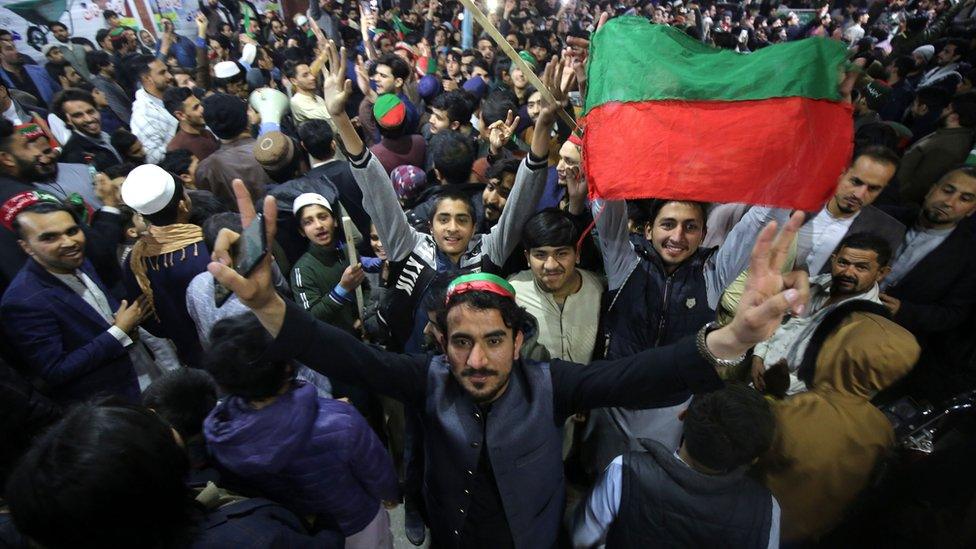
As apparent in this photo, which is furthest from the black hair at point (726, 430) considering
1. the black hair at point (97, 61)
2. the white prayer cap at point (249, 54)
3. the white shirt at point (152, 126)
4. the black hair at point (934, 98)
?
the white prayer cap at point (249, 54)

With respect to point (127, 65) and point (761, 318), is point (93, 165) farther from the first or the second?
point (761, 318)

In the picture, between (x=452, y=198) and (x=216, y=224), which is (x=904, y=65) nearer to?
(x=452, y=198)

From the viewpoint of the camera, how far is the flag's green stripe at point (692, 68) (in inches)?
84.5

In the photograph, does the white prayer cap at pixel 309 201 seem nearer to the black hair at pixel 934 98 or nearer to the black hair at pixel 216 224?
the black hair at pixel 216 224

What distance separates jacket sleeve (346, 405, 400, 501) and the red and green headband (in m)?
0.63

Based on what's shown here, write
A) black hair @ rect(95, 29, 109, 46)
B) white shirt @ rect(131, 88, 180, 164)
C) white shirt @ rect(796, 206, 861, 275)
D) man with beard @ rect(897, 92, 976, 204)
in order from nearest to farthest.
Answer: white shirt @ rect(796, 206, 861, 275)
man with beard @ rect(897, 92, 976, 204)
white shirt @ rect(131, 88, 180, 164)
black hair @ rect(95, 29, 109, 46)

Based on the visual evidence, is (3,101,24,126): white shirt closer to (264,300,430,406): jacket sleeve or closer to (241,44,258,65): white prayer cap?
(241,44,258,65): white prayer cap

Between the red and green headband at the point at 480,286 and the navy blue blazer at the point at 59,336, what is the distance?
1.74 m

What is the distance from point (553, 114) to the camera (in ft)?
7.54

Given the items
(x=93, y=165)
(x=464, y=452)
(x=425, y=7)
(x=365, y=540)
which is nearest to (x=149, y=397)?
(x=365, y=540)

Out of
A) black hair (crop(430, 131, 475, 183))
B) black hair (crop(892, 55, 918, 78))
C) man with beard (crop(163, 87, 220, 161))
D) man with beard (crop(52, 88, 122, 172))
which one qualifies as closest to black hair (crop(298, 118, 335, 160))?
black hair (crop(430, 131, 475, 183))

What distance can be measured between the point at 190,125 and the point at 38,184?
1352mm

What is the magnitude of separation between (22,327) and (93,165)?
226cm

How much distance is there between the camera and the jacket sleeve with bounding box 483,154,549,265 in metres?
2.36
